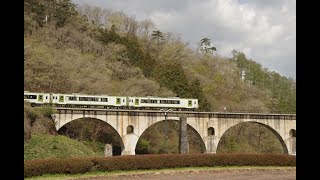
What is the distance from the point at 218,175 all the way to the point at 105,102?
18025 millimetres

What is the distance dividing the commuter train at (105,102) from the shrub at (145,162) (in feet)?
44.5

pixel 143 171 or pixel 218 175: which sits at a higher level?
pixel 143 171

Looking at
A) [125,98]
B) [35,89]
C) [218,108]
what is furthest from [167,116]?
[218,108]

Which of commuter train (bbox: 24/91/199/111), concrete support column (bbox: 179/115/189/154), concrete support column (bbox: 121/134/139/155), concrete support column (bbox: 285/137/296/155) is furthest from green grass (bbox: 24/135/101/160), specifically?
concrete support column (bbox: 285/137/296/155)

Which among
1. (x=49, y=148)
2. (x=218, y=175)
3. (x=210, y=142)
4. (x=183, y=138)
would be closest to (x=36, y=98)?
(x=49, y=148)

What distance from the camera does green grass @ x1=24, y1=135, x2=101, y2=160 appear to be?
2789 centimetres

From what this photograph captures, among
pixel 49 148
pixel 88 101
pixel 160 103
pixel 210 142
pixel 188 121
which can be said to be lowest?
pixel 210 142

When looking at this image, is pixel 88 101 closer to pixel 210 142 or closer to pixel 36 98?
pixel 36 98

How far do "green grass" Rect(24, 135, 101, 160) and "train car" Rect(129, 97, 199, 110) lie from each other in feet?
36.7

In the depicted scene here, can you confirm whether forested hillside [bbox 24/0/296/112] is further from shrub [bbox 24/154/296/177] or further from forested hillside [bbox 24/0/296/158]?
shrub [bbox 24/154/296/177]

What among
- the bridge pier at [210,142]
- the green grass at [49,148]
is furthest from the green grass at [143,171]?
the bridge pier at [210,142]

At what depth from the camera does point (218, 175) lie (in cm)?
2652
